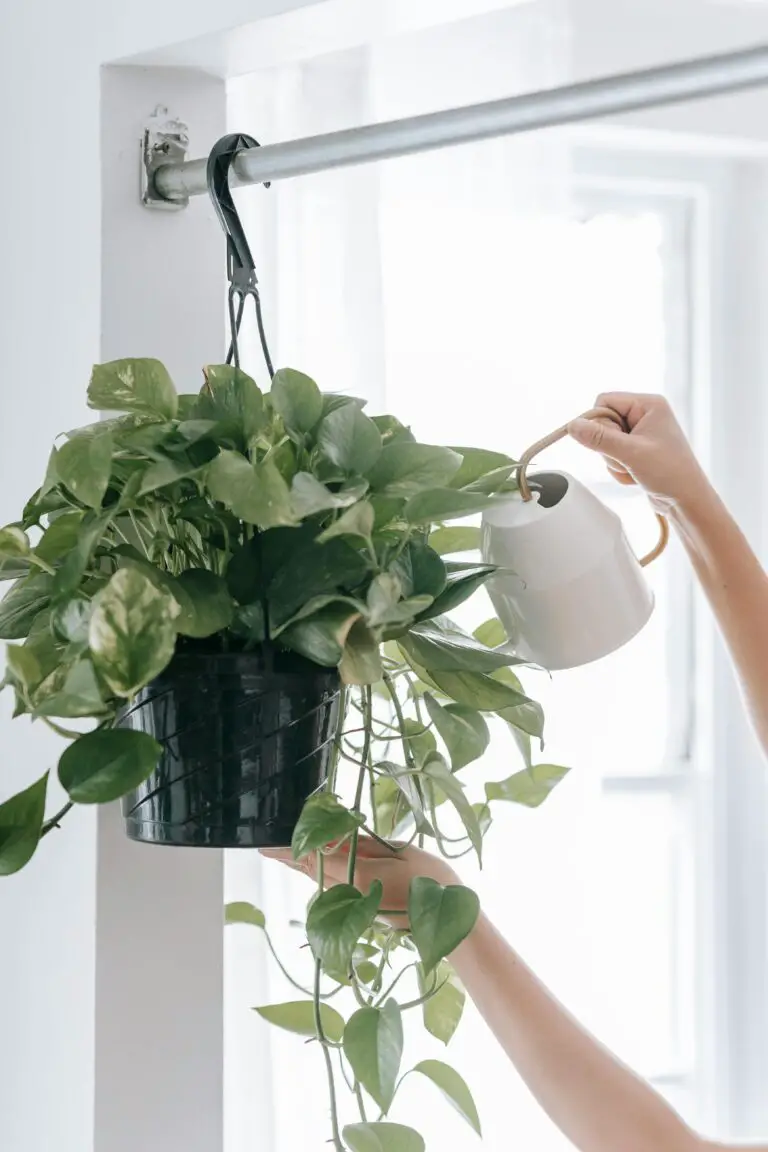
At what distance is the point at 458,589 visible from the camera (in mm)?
708

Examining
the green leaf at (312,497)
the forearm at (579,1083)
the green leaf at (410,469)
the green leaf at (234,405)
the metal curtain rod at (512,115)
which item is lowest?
the forearm at (579,1083)

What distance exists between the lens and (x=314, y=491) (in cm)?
62

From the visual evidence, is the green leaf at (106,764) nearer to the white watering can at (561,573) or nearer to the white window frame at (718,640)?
the white watering can at (561,573)

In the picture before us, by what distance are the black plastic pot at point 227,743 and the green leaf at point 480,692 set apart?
0.08 m

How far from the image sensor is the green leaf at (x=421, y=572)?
70 centimetres

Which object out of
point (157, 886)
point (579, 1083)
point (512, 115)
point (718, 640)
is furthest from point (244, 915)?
point (718, 640)

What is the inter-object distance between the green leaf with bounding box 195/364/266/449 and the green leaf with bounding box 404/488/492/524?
0.32 ft

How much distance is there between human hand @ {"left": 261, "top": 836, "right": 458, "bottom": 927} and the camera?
88 cm

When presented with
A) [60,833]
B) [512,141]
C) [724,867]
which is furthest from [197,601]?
[724,867]

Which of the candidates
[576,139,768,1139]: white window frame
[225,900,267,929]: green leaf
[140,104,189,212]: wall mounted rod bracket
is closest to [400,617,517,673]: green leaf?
[225,900,267,929]: green leaf

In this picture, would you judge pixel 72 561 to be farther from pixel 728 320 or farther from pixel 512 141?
pixel 728 320

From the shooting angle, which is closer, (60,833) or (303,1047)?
(60,833)

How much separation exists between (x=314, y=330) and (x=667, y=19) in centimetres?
100

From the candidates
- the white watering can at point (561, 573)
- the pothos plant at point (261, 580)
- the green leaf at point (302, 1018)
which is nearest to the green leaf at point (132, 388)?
the pothos plant at point (261, 580)
